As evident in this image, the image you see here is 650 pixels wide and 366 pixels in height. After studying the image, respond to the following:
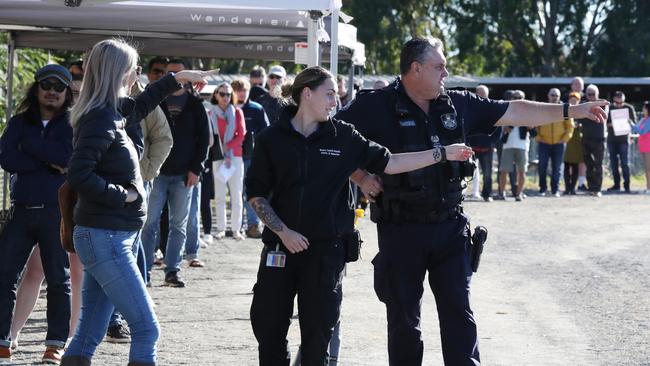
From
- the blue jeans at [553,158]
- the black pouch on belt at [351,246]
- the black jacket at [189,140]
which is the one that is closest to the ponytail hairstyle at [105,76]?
the black pouch on belt at [351,246]

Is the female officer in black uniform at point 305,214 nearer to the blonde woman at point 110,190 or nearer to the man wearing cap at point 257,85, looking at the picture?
the blonde woman at point 110,190

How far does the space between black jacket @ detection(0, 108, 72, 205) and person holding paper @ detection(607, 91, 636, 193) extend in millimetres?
17504

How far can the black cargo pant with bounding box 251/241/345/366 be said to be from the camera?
627 centimetres

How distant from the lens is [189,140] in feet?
38.8

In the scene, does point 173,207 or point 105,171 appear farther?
point 173,207

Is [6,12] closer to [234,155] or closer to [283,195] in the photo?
[234,155]

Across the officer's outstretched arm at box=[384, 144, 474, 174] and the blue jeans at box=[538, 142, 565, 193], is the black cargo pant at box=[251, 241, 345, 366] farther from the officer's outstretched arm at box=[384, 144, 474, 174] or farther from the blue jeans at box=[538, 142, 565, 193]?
the blue jeans at box=[538, 142, 565, 193]

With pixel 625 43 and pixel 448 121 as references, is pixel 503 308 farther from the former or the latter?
pixel 625 43

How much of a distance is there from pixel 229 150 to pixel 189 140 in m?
3.72

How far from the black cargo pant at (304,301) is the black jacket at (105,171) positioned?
0.74 metres

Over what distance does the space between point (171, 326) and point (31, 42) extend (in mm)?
6095

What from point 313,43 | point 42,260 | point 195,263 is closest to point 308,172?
point 42,260

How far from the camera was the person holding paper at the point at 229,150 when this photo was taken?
15.2 metres

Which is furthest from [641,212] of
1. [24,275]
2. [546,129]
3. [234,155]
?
[24,275]
